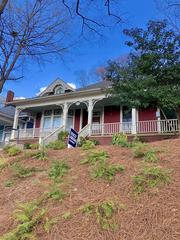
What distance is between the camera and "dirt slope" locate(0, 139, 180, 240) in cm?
291

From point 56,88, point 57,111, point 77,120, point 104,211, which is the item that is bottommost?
point 104,211

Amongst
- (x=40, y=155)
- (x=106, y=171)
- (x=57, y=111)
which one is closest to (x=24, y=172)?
(x=40, y=155)

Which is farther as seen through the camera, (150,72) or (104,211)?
(150,72)

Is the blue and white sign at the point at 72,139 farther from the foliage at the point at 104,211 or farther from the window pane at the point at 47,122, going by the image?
the window pane at the point at 47,122

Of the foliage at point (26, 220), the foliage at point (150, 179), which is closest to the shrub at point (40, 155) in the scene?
the foliage at point (26, 220)

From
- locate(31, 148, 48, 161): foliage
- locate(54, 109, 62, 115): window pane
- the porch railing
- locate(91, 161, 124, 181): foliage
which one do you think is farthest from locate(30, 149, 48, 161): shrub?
locate(54, 109, 62, 115): window pane

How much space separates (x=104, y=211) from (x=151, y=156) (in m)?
2.21

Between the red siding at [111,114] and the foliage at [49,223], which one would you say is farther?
the red siding at [111,114]

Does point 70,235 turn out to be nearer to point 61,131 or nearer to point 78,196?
point 78,196

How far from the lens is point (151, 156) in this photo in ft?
16.7

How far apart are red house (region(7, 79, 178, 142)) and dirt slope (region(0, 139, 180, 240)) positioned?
887 cm

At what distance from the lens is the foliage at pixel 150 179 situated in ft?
12.4

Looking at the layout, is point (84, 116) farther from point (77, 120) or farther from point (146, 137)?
point (146, 137)

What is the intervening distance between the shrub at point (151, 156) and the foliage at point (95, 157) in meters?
1.01
